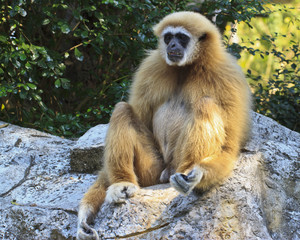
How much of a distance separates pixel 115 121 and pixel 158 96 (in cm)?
56

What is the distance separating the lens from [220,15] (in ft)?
22.2

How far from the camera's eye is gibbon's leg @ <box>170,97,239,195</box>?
3670 millimetres

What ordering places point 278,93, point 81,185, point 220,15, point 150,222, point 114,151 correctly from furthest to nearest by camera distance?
point 278,93 → point 220,15 → point 81,185 → point 114,151 → point 150,222

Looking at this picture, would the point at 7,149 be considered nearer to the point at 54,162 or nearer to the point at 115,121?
the point at 54,162

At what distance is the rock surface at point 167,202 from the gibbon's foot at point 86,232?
0.22 ft

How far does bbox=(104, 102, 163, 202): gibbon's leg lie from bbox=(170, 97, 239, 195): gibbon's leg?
0.37 m

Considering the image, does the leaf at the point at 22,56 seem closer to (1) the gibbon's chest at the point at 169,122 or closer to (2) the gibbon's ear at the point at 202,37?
(1) the gibbon's chest at the point at 169,122

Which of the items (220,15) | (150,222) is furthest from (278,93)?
(150,222)

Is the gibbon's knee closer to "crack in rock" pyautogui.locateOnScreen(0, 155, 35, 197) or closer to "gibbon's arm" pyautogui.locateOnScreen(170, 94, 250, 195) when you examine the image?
"gibbon's arm" pyautogui.locateOnScreen(170, 94, 250, 195)

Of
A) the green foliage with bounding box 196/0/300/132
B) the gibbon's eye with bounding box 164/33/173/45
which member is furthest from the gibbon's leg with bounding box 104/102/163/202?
the green foliage with bounding box 196/0/300/132

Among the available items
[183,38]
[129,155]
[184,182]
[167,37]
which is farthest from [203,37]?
[184,182]

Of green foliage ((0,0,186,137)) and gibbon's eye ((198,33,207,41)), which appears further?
green foliage ((0,0,186,137))

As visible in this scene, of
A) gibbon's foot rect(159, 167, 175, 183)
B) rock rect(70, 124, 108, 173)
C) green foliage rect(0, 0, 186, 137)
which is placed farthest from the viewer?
green foliage rect(0, 0, 186, 137)

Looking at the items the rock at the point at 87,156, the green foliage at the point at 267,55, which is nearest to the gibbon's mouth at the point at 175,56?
the rock at the point at 87,156
